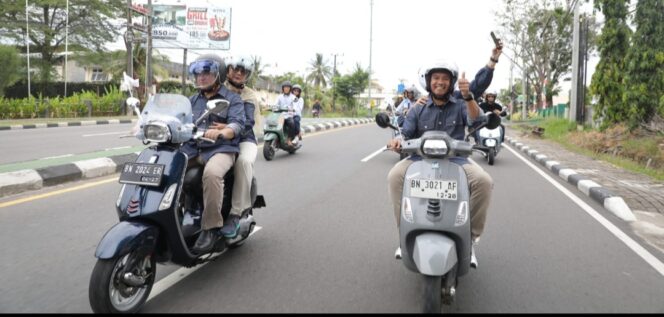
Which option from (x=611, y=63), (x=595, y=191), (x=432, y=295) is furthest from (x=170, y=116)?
(x=611, y=63)

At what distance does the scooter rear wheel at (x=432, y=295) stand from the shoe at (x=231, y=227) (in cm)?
157

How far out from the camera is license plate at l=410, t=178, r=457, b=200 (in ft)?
9.73

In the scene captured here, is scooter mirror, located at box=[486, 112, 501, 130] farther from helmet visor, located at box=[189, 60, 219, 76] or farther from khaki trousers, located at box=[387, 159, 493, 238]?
helmet visor, located at box=[189, 60, 219, 76]

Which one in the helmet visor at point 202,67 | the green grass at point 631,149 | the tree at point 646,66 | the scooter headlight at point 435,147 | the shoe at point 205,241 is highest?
the tree at point 646,66

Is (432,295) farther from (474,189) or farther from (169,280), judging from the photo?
(169,280)

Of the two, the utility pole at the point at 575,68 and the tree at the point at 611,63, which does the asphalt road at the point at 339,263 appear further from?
the utility pole at the point at 575,68

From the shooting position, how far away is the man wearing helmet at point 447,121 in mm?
3332

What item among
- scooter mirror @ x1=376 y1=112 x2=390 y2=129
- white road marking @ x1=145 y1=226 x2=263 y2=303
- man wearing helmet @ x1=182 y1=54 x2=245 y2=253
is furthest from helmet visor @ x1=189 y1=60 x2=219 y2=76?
white road marking @ x1=145 y1=226 x2=263 y2=303

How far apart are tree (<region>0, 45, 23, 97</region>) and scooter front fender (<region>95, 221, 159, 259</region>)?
29.5m

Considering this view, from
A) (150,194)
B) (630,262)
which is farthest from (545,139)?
(150,194)

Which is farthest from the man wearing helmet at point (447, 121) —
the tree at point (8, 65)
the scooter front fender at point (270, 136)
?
the tree at point (8, 65)

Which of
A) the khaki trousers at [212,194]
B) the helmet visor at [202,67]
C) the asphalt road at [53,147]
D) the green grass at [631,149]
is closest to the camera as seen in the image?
the khaki trousers at [212,194]

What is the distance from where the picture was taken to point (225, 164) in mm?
3609

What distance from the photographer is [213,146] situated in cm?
376
